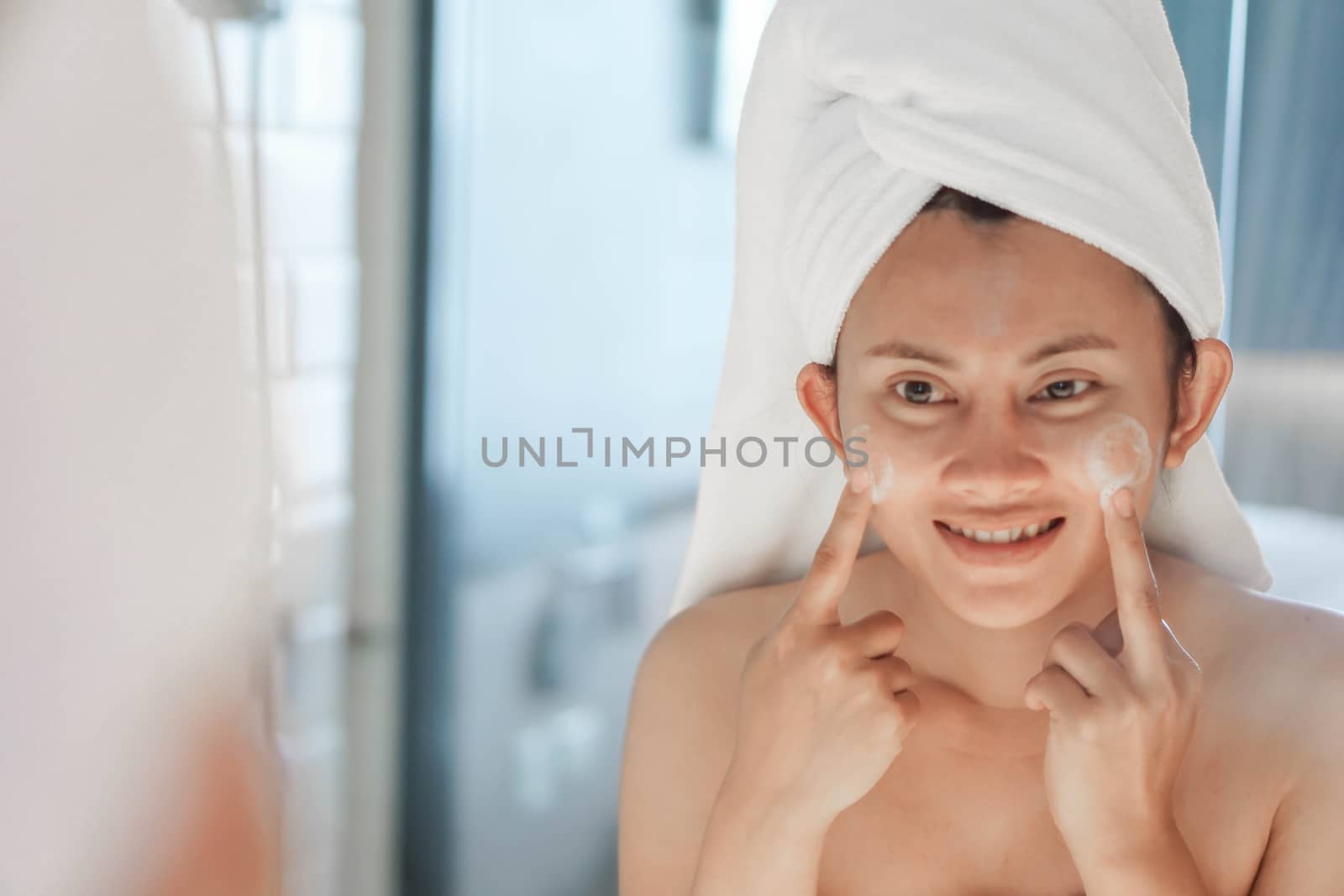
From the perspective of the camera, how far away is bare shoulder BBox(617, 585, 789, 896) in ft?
2.92

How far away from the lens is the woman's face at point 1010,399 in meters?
0.72

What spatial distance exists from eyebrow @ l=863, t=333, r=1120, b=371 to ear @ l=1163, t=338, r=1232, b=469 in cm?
9

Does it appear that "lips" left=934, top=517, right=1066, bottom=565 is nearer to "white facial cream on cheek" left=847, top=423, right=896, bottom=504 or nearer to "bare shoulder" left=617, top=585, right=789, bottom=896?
"white facial cream on cheek" left=847, top=423, right=896, bottom=504

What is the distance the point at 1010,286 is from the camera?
727 millimetres

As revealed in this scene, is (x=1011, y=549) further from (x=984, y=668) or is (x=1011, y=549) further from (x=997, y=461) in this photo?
(x=984, y=668)

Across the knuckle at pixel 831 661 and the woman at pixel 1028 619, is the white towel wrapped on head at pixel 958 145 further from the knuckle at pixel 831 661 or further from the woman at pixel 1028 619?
the knuckle at pixel 831 661

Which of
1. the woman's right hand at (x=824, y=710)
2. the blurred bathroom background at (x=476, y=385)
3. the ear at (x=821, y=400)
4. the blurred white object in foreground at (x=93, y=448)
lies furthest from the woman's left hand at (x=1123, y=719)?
the blurred bathroom background at (x=476, y=385)

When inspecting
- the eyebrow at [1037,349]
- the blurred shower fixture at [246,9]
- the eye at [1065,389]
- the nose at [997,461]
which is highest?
the blurred shower fixture at [246,9]

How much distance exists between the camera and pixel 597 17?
4.85ft

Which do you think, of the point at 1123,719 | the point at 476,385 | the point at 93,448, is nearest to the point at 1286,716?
the point at 1123,719

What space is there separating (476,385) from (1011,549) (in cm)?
88

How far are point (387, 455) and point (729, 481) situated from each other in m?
0.67

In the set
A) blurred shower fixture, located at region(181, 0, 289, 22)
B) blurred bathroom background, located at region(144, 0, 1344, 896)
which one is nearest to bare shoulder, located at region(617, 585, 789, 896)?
blurred bathroom background, located at region(144, 0, 1344, 896)

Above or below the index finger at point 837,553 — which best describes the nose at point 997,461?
above
